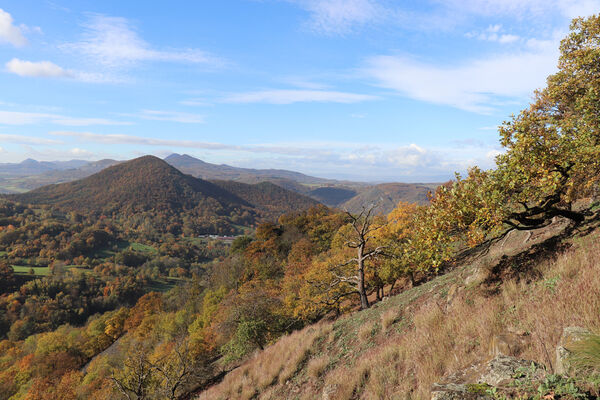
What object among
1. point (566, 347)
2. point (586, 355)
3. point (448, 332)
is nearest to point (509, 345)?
point (566, 347)

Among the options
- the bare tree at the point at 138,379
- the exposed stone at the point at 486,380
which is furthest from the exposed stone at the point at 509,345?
the bare tree at the point at 138,379

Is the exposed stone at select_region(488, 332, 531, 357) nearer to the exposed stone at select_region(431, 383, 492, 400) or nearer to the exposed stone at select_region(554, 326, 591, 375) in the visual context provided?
the exposed stone at select_region(554, 326, 591, 375)

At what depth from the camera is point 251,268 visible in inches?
2511

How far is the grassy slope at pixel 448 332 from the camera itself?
6.13 metres

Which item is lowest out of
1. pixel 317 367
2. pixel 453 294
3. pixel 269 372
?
pixel 269 372

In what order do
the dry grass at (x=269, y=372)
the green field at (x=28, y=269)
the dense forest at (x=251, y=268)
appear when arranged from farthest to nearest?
the green field at (x=28, y=269)
the dry grass at (x=269, y=372)
the dense forest at (x=251, y=268)

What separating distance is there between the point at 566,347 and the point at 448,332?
416 cm

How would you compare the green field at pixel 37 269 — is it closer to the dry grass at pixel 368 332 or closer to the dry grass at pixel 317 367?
the dry grass at pixel 317 367

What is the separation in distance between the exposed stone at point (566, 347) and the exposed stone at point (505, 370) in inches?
9.9

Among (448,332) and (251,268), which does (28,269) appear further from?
(448,332)

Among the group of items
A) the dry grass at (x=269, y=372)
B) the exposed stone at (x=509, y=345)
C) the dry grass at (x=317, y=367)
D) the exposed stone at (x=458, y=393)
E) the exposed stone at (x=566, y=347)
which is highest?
the exposed stone at (x=566, y=347)

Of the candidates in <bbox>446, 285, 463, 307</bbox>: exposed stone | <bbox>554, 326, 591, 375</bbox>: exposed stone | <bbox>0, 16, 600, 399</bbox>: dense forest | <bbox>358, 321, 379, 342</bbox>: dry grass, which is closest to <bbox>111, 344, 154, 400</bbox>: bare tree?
<bbox>0, 16, 600, 399</bbox>: dense forest

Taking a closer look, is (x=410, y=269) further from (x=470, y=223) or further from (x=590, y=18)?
(x=590, y=18)

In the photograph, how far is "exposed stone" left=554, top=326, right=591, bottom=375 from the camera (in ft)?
13.8
